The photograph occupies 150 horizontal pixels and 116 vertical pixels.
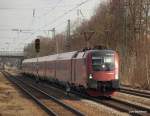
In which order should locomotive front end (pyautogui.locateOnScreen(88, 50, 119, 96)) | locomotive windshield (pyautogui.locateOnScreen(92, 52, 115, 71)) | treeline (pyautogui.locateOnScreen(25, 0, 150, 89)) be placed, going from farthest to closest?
treeline (pyautogui.locateOnScreen(25, 0, 150, 89)) < locomotive windshield (pyautogui.locateOnScreen(92, 52, 115, 71)) < locomotive front end (pyautogui.locateOnScreen(88, 50, 119, 96))

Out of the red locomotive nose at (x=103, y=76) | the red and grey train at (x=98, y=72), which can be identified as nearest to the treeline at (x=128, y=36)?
the red and grey train at (x=98, y=72)

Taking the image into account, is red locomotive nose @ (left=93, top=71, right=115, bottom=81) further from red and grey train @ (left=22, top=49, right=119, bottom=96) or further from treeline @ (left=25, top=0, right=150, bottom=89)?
treeline @ (left=25, top=0, right=150, bottom=89)

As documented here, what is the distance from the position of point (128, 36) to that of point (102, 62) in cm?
3115

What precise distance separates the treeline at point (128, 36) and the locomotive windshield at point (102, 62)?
10739 mm

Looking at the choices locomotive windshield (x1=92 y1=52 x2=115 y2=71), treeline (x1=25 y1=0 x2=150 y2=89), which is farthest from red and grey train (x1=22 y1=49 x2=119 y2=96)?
treeline (x1=25 y1=0 x2=150 y2=89)

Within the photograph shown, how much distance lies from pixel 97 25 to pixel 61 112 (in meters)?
55.3

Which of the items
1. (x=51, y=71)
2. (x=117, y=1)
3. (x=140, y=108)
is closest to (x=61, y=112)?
(x=140, y=108)

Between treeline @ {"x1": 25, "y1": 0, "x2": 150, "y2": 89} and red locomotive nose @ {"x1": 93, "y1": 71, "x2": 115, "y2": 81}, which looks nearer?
red locomotive nose @ {"x1": 93, "y1": 71, "x2": 115, "y2": 81}

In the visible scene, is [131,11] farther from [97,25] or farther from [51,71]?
[51,71]

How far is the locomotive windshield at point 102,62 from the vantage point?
27312 mm

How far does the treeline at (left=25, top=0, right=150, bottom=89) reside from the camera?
39.9 metres

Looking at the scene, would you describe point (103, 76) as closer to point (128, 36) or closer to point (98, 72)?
point (98, 72)

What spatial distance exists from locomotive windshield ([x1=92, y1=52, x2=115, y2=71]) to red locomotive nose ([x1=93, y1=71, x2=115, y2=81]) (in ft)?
0.82

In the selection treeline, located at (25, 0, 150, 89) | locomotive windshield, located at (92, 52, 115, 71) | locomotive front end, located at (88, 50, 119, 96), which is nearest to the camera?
locomotive front end, located at (88, 50, 119, 96)
